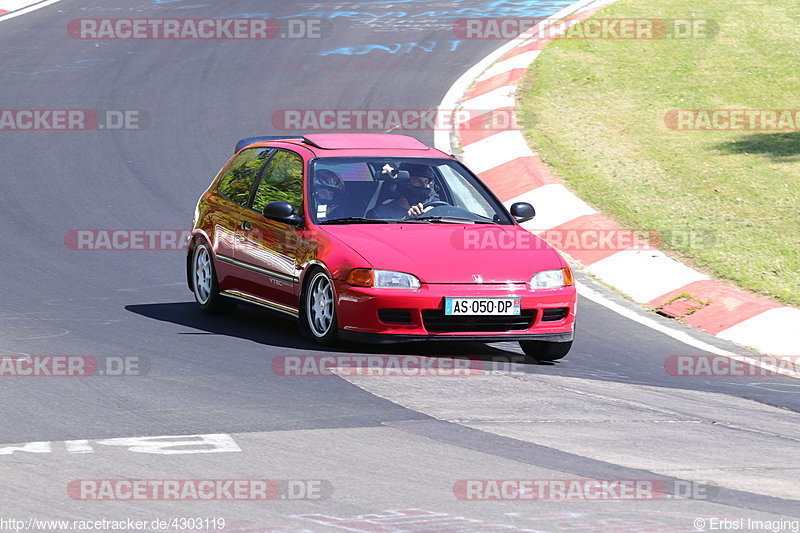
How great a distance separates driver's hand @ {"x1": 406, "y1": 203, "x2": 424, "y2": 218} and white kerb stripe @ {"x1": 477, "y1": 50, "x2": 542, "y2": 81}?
9347 millimetres

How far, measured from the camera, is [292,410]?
7992 millimetres

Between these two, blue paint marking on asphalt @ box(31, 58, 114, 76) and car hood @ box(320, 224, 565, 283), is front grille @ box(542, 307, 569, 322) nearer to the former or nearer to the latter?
car hood @ box(320, 224, 565, 283)

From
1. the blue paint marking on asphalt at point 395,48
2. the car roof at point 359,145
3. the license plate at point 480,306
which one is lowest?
the license plate at point 480,306

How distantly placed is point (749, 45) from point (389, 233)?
1271cm

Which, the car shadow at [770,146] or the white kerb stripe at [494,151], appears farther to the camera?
the car shadow at [770,146]

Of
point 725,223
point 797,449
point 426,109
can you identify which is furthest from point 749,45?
point 797,449

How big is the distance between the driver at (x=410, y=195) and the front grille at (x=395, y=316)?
1.13 meters

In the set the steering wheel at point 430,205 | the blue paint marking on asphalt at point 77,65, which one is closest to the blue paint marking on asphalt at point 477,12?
the blue paint marking on asphalt at point 77,65

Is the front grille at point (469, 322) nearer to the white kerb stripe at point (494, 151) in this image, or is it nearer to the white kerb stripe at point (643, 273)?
the white kerb stripe at point (643, 273)

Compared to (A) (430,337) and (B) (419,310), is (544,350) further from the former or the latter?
(B) (419,310)

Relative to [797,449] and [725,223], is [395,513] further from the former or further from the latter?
[725,223]

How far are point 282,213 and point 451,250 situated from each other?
4.44 ft

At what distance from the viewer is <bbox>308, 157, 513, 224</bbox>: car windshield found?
1048cm

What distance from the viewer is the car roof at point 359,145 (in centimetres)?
1095
